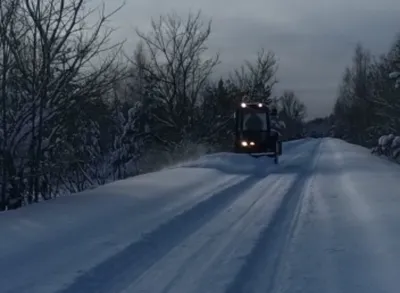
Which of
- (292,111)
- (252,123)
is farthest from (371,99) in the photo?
(292,111)

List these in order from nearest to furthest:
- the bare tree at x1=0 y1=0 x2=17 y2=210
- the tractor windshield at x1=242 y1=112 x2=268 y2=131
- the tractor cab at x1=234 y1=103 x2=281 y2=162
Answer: the bare tree at x1=0 y1=0 x2=17 y2=210 < the tractor cab at x1=234 y1=103 x2=281 y2=162 < the tractor windshield at x1=242 y1=112 x2=268 y2=131

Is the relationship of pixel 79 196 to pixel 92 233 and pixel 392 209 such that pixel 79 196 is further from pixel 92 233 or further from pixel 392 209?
pixel 392 209

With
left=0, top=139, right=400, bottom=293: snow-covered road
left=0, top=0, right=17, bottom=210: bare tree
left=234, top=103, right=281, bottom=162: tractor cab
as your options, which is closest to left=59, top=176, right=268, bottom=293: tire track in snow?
left=0, top=139, right=400, bottom=293: snow-covered road

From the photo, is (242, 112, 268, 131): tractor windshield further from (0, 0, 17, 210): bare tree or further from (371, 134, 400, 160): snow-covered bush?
(0, 0, 17, 210): bare tree

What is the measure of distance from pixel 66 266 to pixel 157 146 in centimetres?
3198

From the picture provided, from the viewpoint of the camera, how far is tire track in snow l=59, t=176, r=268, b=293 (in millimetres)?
7227

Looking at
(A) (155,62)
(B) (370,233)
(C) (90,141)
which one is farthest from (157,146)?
(B) (370,233)

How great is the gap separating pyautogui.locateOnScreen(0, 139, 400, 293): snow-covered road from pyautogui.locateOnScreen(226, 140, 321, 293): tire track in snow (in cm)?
1

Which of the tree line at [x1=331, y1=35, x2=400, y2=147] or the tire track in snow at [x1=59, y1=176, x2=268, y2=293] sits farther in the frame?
the tree line at [x1=331, y1=35, x2=400, y2=147]

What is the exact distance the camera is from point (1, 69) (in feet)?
44.3

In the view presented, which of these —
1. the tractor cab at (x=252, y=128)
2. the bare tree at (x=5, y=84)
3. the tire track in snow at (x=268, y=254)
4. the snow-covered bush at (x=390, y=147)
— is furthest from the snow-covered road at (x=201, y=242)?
the snow-covered bush at (x=390, y=147)

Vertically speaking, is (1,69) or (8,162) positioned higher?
(1,69)

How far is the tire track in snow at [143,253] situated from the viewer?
285 inches

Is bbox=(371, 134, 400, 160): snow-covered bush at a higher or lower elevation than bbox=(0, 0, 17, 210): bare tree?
lower
